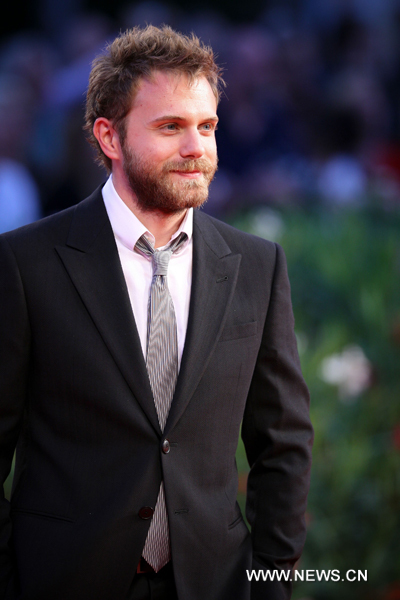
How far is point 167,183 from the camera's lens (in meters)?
1.81

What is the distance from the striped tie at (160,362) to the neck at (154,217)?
49 mm

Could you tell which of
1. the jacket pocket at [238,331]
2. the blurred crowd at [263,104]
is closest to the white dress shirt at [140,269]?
the jacket pocket at [238,331]

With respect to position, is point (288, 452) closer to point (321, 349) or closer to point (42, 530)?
point (42, 530)

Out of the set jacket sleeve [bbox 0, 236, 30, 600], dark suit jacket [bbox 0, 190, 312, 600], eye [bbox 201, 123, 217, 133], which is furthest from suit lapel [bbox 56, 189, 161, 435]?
eye [bbox 201, 123, 217, 133]

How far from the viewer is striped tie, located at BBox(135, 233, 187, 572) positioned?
1814 millimetres

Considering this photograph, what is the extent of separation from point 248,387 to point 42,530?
0.66 m

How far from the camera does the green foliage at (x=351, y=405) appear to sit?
125 inches

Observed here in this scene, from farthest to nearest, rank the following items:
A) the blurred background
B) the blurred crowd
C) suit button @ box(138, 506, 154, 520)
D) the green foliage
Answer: the blurred crowd, the blurred background, the green foliage, suit button @ box(138, 506, 154, 520)

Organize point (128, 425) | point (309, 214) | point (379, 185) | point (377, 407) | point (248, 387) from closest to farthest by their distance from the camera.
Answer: point (128, 425), point (248, 387), point (377, 407), point (309, 214), point (379, 185)

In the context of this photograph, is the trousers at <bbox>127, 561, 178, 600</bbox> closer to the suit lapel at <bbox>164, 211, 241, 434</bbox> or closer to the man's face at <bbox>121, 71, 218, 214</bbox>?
the suit lapel at <bbox>164, 211, 241, 434</bbox>

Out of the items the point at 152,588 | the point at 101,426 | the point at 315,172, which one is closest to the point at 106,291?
the point at 101,426

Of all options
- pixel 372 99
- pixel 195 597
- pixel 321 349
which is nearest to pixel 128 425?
pixel 195 597

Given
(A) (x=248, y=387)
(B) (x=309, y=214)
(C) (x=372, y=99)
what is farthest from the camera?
(C) (x=372, y=99)

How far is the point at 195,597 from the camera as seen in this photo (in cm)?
183
